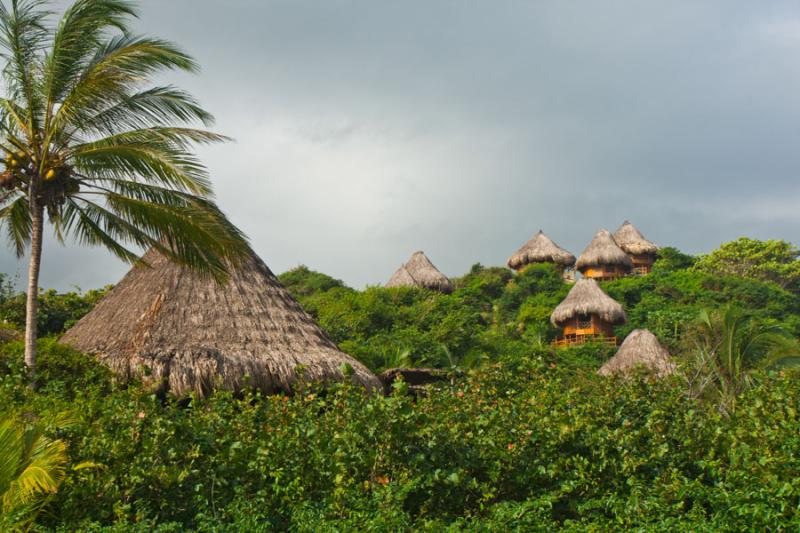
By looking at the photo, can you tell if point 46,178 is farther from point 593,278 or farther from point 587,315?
point 593,278

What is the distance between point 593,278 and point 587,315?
193 inches

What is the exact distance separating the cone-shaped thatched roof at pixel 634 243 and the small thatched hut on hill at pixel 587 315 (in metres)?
11.7

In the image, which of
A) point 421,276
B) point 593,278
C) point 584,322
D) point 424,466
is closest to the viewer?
point 424,466

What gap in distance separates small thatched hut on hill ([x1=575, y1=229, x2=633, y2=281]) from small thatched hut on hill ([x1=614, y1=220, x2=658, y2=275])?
7.33 feet

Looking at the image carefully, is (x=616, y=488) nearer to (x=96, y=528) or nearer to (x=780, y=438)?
(x=780, y=438)

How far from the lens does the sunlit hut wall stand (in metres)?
39.4

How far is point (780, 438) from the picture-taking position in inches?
235

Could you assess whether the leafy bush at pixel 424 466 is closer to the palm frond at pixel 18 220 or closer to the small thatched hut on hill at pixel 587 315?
the palm frond at pixel 18 220

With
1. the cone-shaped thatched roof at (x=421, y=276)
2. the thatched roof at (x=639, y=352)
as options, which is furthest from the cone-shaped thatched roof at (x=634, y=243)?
the thatched roof at (x=639, y=352)

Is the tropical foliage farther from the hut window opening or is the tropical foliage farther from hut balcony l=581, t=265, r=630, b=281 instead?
the hut window opening

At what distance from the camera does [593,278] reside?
33219 mm

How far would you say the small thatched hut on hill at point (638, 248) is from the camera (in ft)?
131

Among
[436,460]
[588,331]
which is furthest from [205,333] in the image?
[588,331]

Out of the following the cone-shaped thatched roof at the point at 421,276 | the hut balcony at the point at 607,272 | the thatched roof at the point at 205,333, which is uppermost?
the hut balcony at the point at 607,272
